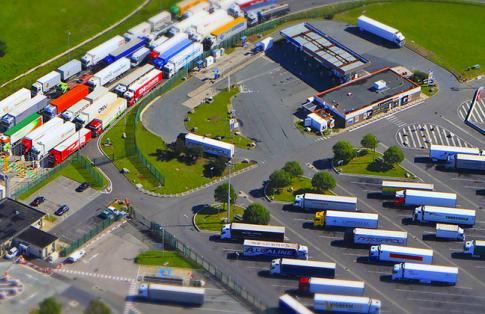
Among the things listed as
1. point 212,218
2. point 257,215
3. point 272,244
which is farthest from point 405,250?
point 212,218

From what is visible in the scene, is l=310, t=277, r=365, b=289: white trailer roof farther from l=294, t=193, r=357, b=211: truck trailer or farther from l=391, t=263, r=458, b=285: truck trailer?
l=294, t=193, r=357, b=211: truck trailer

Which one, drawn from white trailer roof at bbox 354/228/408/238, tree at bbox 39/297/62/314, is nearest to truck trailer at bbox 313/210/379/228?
white trailer roof at bbox 354/228/408/238

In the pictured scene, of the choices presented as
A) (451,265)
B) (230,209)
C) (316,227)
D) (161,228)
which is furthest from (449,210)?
(161,228)

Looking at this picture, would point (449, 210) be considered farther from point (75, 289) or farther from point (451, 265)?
point (75, 289)

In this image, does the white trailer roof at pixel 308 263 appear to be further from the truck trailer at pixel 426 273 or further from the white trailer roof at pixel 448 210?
the white trailer roof at pixel 448 210

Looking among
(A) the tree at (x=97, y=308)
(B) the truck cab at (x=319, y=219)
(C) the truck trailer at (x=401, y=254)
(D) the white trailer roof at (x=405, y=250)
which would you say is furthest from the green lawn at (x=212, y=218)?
(A) the tree at (x=97, y=308)

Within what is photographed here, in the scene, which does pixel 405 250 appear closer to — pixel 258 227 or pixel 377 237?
pixel 377 237
